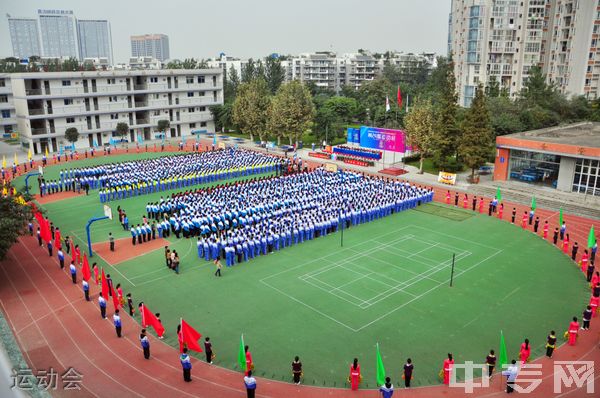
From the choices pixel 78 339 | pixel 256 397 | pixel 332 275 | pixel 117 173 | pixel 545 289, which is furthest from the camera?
pixel 117 173

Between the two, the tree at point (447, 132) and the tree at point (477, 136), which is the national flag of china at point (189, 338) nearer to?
the tree at point (477, 136)

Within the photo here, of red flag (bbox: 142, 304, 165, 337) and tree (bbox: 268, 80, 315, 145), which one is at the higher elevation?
tree (bbox: 268, 80, 315, 145)

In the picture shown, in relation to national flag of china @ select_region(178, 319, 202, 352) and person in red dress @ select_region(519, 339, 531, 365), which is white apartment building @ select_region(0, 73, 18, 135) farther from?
person in red dress @ select_region(519, 339, 531, 365)

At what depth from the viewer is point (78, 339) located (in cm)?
1277

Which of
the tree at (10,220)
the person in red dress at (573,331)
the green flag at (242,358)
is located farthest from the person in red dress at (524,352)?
the tree at (10,220)

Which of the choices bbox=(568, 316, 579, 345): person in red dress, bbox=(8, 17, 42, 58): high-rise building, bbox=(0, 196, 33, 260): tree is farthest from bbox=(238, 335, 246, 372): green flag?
bbox=(0, 196, 33, 260): tree

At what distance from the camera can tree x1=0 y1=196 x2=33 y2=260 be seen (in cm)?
1546

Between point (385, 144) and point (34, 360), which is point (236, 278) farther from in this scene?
point (385, 144)

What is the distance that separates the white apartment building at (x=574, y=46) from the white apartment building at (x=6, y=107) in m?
61.6

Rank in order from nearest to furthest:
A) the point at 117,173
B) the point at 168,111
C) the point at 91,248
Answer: the point at 91,248 → the point at 117,173 → the point at 168,111

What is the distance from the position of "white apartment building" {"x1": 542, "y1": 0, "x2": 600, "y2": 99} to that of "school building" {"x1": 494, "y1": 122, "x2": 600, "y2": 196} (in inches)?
953

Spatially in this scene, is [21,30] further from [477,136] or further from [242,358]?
[477,136]

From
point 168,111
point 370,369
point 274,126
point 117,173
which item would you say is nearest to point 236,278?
point 370,369

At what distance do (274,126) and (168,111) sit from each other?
14917mm
